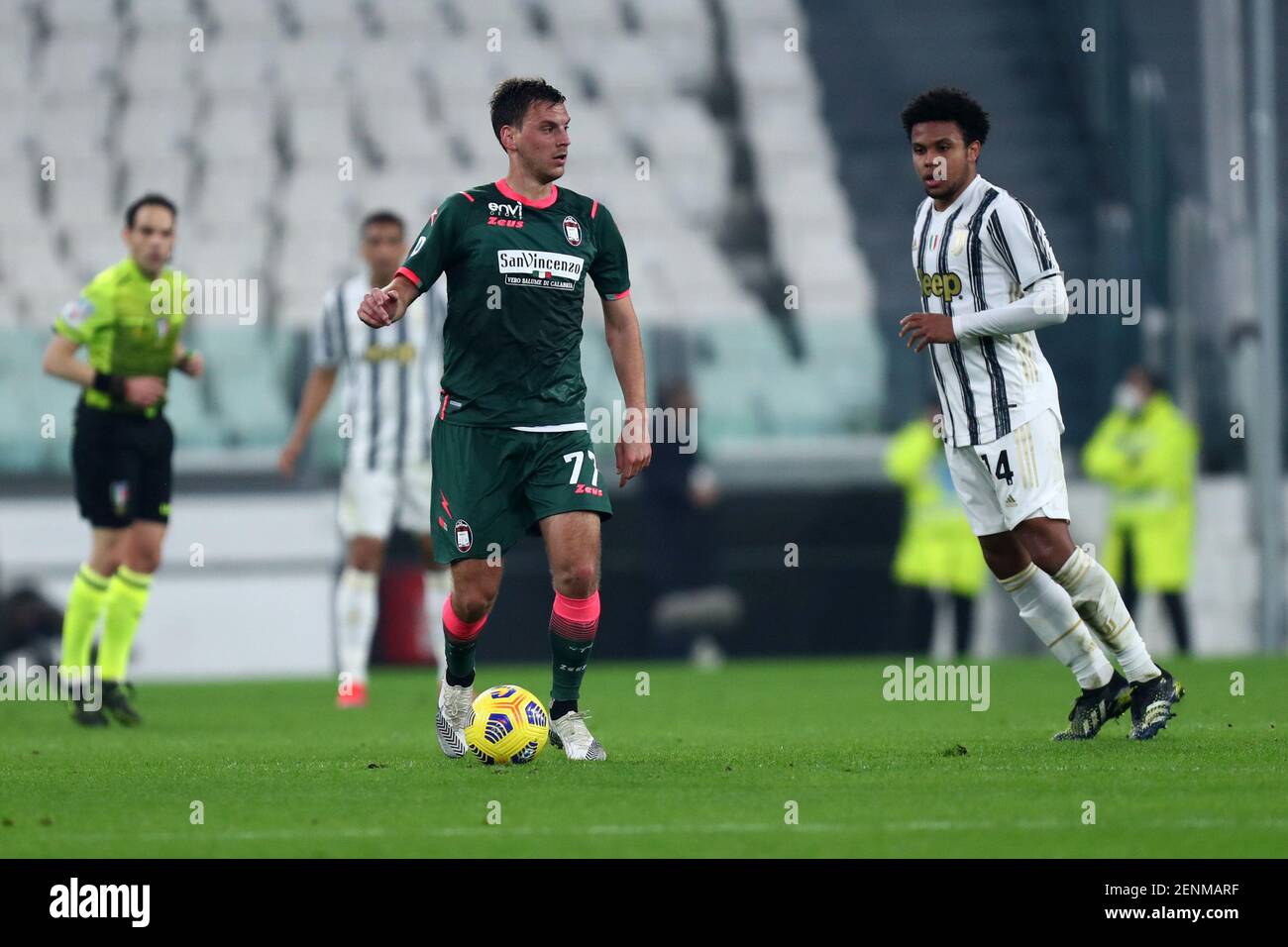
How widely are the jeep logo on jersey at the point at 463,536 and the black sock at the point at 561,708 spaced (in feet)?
2.15

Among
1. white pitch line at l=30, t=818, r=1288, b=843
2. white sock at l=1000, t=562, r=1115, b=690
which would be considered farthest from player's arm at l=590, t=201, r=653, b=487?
white pitch line at l=30, t=818, r=1288, b=843

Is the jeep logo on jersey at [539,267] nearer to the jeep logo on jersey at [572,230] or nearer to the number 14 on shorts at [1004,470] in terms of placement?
the jeep logo on jersey at [572,230]

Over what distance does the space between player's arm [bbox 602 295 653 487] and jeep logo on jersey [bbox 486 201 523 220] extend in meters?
0.46

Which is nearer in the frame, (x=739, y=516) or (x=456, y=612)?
(x=456, y=612)

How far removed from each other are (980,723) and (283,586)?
7.90m

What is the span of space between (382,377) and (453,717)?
13.1ft

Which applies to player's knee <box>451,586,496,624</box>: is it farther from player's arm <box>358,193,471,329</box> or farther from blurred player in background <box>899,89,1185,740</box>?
blurred player in background <box>899,89,1185,740</box>

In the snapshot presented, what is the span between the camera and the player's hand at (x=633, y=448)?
6.55 metres

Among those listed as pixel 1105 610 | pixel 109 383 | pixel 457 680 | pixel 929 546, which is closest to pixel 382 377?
pixel 109 383

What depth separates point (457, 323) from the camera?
21.9 feet

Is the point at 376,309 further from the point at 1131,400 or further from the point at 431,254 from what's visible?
the point at 1131,400

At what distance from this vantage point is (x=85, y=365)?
9.52 meters

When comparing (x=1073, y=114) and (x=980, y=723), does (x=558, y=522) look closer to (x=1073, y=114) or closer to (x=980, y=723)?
(x=980, y=723)
